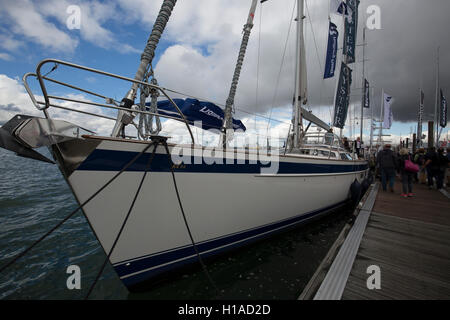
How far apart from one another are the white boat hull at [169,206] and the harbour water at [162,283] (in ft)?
0.83

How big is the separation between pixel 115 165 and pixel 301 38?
5.67 metres

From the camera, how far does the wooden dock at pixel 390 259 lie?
204cm

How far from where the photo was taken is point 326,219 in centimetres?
521

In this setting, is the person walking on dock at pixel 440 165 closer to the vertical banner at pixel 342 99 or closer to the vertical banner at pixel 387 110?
the vertical banner at pixel 342 99

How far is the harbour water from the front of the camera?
236 cm

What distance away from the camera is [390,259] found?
267 cm

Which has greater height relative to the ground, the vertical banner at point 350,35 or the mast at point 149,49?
the vertical banner at point 350,35

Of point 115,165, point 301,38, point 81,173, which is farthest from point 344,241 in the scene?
point 301,38

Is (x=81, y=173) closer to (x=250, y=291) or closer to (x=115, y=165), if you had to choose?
(x=115, y=165)

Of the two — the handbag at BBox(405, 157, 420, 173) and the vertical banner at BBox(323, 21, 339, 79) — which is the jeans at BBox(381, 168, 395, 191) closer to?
the handbag at BBox(405, 157, 420, 173)

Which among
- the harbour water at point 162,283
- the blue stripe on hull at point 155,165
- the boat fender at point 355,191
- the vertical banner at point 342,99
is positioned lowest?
the harbour water at point 162,283

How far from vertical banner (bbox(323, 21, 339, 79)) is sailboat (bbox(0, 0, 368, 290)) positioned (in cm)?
513

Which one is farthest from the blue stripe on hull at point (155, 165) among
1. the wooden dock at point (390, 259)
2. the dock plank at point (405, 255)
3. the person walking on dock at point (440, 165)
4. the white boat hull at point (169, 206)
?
the person walking on dock at point (440, 165)

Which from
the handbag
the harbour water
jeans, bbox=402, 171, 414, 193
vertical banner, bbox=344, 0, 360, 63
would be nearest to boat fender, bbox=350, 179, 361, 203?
the handbag
